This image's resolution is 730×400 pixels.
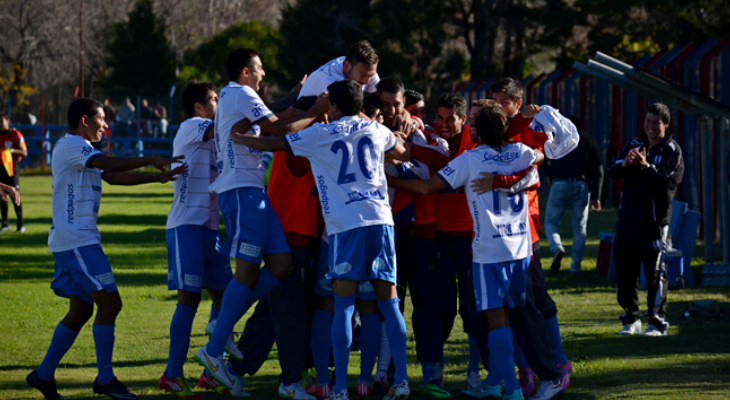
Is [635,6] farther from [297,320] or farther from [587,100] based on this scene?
[297,320]

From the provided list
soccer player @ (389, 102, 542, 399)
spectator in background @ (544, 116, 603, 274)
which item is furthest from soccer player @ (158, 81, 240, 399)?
spectator in background @ (544, 116, 603, 274)

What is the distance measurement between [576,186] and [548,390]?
7.30 m

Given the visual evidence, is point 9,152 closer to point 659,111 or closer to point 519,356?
point 659,111

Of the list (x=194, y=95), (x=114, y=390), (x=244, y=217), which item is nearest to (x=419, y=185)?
(x=244, y=217)

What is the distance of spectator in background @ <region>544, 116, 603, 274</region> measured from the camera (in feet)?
46.6

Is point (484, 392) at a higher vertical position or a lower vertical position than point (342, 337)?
lower

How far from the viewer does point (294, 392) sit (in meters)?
7.33

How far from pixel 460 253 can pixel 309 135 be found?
1421 mm

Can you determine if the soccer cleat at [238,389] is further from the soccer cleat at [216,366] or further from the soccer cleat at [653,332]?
the soccer cleat at [653,332]

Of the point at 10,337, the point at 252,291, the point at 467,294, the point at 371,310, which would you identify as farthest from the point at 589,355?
the point at 10,337

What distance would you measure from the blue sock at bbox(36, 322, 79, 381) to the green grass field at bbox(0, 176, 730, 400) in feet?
1.03

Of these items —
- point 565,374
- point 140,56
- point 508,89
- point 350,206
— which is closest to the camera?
point 350,206

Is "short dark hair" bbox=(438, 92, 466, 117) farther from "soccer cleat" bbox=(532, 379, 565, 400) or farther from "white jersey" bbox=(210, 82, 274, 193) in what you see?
"soccer cleat" bbox=(532, 379, 565, 400)

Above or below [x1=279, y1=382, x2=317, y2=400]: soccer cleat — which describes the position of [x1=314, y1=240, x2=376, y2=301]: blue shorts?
above
